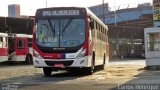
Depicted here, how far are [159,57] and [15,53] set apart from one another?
17.4m

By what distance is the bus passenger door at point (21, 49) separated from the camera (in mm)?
41906

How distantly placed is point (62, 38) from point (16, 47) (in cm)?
2067

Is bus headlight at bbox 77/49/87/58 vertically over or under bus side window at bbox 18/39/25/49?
under

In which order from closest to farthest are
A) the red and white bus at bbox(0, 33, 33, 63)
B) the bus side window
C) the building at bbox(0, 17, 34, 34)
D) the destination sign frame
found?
the destination sign frame → the red and white bus at bbox(0, 33, 33, 63) → the bus side window → the building at bbox(0, 17, 34, 34)

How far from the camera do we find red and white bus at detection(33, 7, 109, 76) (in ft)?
70.9

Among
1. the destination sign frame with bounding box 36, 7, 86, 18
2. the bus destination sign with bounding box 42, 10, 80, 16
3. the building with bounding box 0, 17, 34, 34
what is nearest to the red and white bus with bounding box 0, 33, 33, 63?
the building with bounding box 0, 17, 34, 34

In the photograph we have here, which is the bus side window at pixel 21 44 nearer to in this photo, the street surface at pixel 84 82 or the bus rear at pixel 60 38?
the street surface at pixel 84 82

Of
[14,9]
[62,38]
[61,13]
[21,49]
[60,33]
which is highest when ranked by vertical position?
[14,9]

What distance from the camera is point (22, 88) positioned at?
50.7ft

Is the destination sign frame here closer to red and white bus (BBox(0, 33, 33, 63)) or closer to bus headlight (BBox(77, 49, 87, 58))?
bus headlight (BBox(77, 49, 87, 58))

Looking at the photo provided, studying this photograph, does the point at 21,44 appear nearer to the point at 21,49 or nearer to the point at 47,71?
the point at 21,49

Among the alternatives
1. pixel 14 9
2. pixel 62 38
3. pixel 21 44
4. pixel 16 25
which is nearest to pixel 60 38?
pixel 62 38

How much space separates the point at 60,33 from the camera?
2195 centimetres

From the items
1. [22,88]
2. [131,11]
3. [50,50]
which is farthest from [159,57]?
[131,11]
